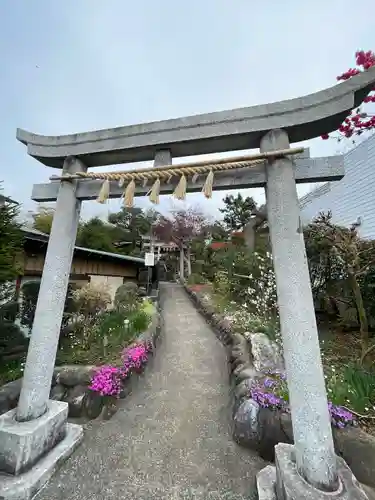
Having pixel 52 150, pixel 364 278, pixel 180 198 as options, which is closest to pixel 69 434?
pixel 180 198

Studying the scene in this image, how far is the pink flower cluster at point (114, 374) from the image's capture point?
3025mm

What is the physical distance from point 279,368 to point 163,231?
16014mm

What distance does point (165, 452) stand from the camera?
7.66 feet

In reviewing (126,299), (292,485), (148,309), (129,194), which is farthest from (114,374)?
(126,299)

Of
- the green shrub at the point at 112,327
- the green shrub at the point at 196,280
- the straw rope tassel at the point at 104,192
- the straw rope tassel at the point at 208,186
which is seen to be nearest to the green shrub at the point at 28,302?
the green shrub at the point at 112,327

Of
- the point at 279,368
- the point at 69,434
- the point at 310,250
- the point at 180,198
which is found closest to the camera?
the point at 180,198

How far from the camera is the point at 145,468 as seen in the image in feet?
6.98

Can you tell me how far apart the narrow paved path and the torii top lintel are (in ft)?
10.0

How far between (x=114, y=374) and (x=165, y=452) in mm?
Answer: 1234

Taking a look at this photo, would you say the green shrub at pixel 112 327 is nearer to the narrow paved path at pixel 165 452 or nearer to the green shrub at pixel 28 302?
the narrow paved path at pixel 165 452

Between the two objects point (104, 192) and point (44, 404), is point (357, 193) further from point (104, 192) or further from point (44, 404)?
point (44, 404)

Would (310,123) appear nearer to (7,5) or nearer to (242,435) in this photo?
(242,435)

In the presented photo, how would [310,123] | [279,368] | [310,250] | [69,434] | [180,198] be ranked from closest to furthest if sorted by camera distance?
[310,123] → [180,198] → [69,434] → [279,368] → [310,250]

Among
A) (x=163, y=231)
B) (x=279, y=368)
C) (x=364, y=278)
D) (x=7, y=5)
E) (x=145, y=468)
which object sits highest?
(x=163, y=231)
